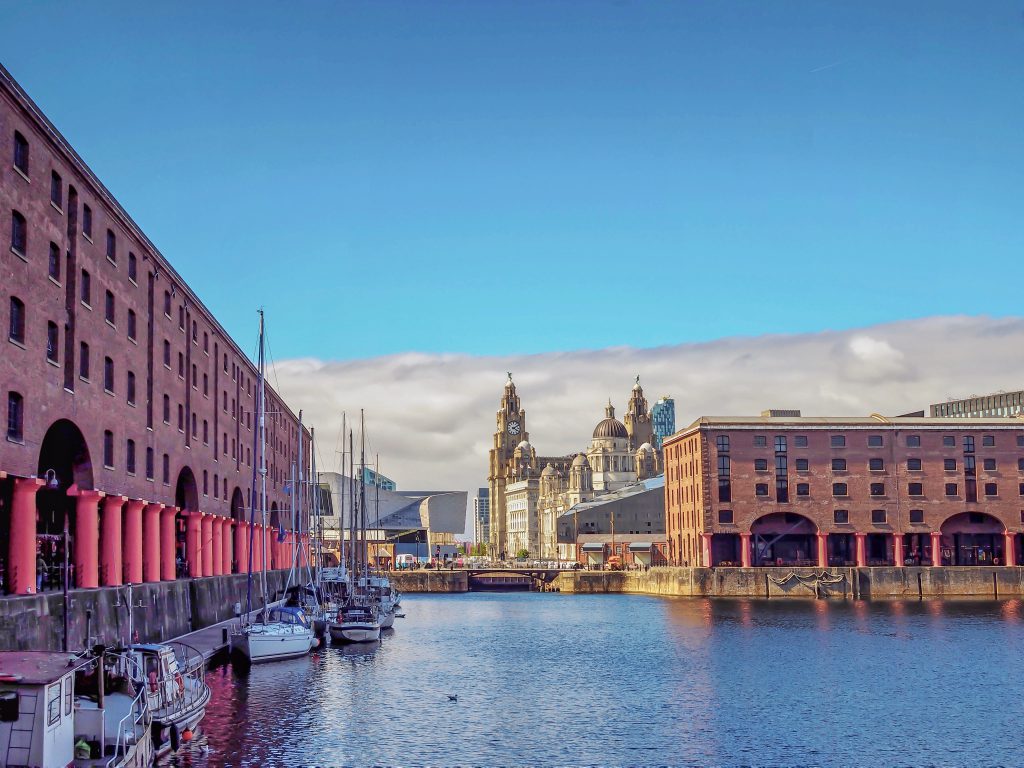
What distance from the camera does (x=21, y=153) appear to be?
45594mm

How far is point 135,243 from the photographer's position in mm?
62969

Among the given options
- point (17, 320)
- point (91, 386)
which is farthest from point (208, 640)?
point (17, 320)

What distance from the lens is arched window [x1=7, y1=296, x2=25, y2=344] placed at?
1754 inches

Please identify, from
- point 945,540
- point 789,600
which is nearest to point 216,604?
point 789,600

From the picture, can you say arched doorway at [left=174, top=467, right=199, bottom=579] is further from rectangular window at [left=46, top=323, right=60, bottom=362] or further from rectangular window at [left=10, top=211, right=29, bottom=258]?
rectangular window at [left=10, top=211, right=29, bottom=258]

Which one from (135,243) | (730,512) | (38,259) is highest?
(135,243)

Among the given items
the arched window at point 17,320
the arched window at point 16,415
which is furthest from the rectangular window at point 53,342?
the arched window at point 16,415

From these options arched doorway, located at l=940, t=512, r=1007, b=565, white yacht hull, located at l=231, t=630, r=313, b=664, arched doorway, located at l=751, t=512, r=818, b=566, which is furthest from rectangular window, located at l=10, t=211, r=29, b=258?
arched doorway, located at l=940, t=512, r=1007, b=565

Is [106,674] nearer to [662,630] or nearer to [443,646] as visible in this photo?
[443,646]

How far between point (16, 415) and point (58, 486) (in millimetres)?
6665

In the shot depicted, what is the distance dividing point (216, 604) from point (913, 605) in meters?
65.8

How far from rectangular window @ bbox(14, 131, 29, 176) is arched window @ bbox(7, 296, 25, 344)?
16.5ft

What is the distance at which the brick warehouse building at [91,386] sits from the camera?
44.6 metres

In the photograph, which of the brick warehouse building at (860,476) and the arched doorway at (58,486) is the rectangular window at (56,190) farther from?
the brick warehouse building at (860,476)
